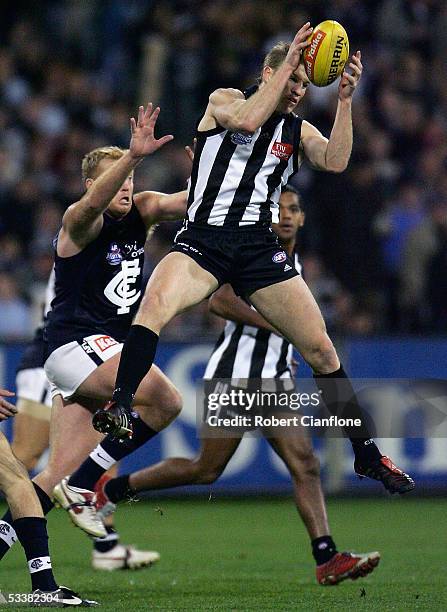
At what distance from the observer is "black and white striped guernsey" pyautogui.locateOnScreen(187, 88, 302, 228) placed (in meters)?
7.06

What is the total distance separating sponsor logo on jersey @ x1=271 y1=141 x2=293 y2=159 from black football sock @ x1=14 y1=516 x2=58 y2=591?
7.49 ft

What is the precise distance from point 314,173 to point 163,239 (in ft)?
5.62

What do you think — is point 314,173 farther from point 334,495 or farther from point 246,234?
point 246,234

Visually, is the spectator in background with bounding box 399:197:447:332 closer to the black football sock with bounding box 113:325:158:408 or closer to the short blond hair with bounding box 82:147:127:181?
the short blond hair with bounding box 82:147:127:181

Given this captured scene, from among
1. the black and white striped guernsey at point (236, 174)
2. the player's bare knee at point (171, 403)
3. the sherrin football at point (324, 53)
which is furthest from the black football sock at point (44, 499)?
the sherrin football at point (324, 53)

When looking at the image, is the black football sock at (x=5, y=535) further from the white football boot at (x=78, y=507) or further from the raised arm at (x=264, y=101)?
the raised arm at (x=264, y=101)

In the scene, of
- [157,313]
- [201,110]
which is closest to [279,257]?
[157,313]

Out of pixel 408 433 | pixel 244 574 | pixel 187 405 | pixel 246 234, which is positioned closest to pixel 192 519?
pixel 187 405

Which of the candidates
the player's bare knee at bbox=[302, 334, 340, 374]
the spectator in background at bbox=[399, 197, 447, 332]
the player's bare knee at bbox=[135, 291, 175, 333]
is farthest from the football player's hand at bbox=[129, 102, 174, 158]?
the spectator in background at bbox=[399, 197, 447, 332]

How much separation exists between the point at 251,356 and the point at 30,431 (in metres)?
1.81

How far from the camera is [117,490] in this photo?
27.0 ft

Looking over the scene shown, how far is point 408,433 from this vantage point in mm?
12281

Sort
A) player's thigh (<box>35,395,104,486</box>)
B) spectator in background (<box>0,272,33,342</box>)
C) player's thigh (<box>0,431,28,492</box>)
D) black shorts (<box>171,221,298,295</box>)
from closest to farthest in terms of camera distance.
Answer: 1. player's thigh (<box>0,431,28,492</box>)
2. black shorts (<box>171,221,298,295</box>)
3. player's thigh (<box>35,395,104,486</box>)
4. spectator in background (<box>0,272,33,342</box>)

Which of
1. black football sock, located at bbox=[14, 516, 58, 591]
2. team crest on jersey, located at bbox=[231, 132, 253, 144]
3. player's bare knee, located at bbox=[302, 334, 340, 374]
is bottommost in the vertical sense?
black football sock, located at bbox=[14, 516, 58, 591]
